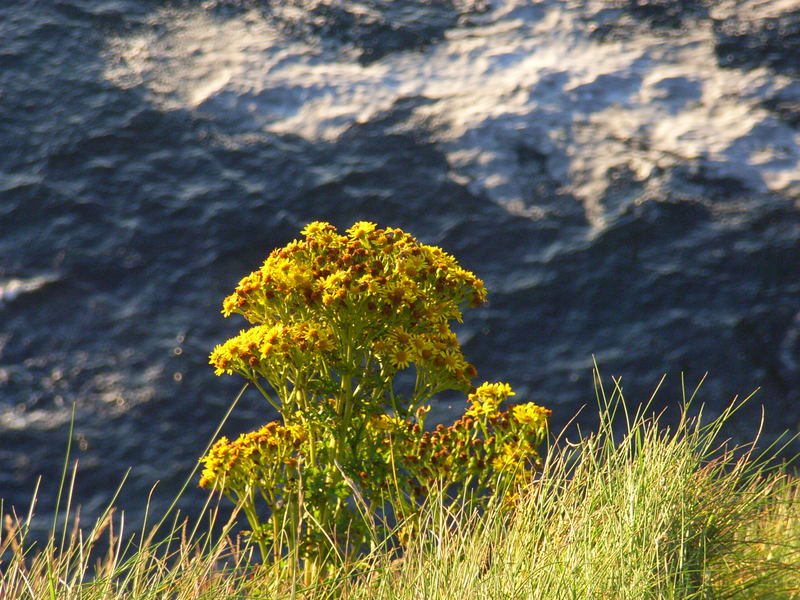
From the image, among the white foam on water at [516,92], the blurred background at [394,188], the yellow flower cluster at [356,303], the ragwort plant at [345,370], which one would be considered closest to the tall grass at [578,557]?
the ragwort plant at [345,370]

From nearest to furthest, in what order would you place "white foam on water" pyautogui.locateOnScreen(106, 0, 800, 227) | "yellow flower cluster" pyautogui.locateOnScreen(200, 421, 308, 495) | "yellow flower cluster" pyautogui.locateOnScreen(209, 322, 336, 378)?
1. "yellow flower cluster" pyautogui.locateOnScreen(209, 322, 336, 378)
2. "yellow flower cluster" pyautogui.locateOnScreen(200, 421, 308, 495)
3. "white foam on water" pyautogui.locateOnScreen(106, 0, 800, 227)

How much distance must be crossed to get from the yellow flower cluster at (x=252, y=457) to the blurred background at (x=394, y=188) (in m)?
2.50

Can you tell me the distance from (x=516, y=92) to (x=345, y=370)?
599 cm

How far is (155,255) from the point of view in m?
7.14

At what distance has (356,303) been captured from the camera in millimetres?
3018

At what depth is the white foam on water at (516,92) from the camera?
308 inches

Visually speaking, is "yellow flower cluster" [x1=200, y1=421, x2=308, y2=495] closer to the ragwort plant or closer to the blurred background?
the ragwort plant

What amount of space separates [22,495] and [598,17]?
7138mm

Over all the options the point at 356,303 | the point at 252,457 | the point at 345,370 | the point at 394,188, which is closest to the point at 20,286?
the point at 394,188

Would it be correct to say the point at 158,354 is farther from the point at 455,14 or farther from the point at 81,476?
the point at 455,14

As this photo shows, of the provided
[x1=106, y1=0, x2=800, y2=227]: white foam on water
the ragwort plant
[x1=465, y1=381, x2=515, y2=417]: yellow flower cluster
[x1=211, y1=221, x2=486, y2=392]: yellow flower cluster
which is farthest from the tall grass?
[x1=106, y1=0, x2=800, y2=227]: white foam on water

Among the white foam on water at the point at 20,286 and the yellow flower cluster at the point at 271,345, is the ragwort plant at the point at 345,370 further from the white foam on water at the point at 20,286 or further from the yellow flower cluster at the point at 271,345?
the white foam on water at the point at 20,286

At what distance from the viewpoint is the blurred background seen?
629 centimetres

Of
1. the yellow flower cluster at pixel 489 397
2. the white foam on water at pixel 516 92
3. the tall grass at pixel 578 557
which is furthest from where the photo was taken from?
the white foam on water at pixel 516 92
